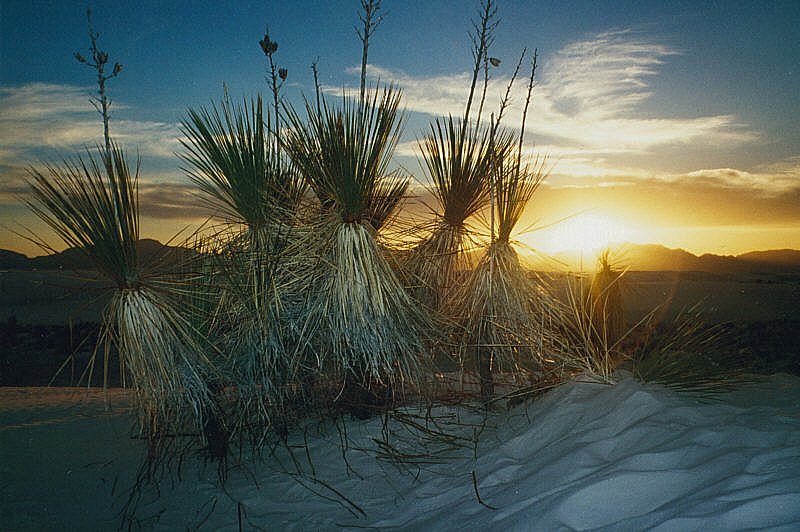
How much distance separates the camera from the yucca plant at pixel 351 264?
4387mm

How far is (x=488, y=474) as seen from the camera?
3.31 metres

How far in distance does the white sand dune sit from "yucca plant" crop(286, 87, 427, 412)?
0.61m

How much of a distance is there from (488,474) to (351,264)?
188cm

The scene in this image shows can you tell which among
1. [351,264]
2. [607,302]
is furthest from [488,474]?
[607,302]

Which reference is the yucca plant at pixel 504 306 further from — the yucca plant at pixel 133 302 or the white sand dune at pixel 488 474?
the yucca plant at pixel 133 302

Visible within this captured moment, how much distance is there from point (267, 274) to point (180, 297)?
0.67 metres

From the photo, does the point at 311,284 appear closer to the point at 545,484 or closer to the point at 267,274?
the point at 267,274

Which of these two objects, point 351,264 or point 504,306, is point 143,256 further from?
point 504,306

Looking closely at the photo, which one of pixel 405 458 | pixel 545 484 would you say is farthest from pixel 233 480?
pixel 545 484

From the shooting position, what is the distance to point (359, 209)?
14.9ft

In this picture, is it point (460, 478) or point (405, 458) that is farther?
point (405, 458)

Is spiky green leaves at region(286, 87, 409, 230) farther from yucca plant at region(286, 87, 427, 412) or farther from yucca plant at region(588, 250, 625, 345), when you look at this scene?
yucca plant at region(588, 250, 625, 345)

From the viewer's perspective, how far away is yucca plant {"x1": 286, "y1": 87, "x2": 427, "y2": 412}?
4387 millimetres

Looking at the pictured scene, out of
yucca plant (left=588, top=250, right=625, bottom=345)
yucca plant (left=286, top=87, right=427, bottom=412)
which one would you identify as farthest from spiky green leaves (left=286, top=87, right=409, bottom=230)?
yucca plant (left=588, top=250, right=625, bottom=345)
